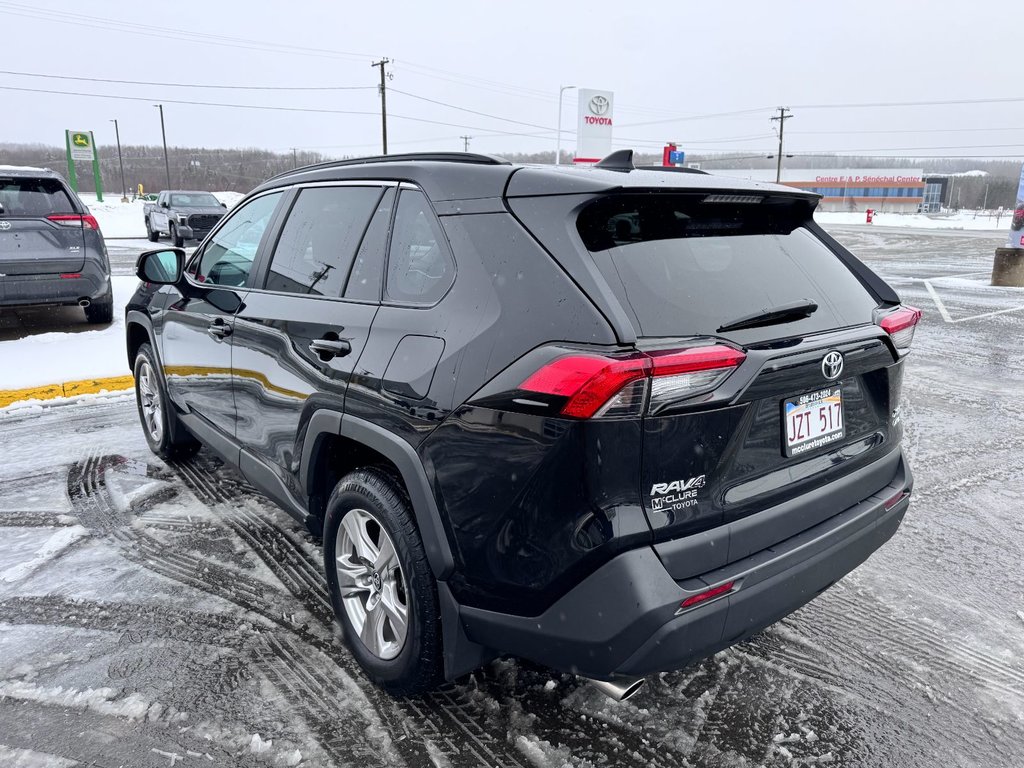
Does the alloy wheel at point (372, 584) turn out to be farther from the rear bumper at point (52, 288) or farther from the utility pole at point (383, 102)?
the utility pole at point (383, 102)

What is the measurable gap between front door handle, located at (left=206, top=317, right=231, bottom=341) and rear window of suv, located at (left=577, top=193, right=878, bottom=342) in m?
2.06

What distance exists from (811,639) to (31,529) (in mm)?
3857

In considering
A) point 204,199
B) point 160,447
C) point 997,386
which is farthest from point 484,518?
point 204,199

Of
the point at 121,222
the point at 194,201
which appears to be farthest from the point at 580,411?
the point at 121,222

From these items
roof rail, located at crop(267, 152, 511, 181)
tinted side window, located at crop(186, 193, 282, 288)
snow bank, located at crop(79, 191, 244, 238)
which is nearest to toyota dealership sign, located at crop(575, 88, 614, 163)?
snow bank, located at crop(79, 191, 244, 238)

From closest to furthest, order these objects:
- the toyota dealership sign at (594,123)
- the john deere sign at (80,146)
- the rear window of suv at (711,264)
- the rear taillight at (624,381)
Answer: the rear taillight at (624,381), the rear window of suv at (711,264), the toyota dealership sign at (594,123), the john deere sign at (80,146)

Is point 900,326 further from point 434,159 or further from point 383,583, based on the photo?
point 383,583

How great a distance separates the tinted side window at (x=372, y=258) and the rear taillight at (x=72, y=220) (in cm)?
673

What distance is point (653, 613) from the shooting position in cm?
183

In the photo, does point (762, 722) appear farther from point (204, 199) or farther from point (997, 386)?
point (204, 199)

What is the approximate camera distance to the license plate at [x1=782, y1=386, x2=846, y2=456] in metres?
2.17

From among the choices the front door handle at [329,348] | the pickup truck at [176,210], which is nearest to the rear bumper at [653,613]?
the front door handle at [329,348]

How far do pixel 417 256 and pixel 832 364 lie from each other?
138 centimetres

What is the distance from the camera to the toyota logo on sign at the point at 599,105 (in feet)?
86.3
